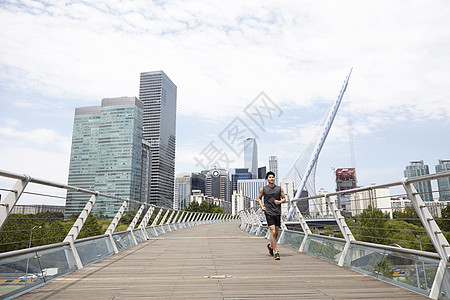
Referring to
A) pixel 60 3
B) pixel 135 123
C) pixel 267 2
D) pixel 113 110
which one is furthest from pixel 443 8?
pixel 113 110

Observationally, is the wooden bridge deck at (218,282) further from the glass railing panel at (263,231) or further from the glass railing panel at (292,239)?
the glass railing panel at (263,231)

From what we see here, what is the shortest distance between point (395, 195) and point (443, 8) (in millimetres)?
16346

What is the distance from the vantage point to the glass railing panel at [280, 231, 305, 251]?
720cm

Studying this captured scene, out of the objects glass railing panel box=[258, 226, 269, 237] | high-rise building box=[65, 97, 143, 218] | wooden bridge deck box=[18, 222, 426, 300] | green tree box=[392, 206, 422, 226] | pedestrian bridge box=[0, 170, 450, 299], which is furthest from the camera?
high-rise building box=[65, 97, 143, 218]

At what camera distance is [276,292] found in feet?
10.3

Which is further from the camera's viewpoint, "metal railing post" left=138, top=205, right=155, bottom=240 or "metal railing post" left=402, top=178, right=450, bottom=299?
"metal railing post" left=138, top=205, right=155, bottom=240

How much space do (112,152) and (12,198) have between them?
444 feet

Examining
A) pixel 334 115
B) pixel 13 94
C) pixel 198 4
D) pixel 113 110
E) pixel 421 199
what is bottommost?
pixel 421 199

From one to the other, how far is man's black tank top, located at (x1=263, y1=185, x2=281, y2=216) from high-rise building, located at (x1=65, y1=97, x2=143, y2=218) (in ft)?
395

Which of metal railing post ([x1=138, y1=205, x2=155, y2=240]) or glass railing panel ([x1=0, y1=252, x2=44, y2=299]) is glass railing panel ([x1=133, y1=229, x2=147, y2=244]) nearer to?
metal railing post ([x1=138, y1=205, x2=155, y2=240])

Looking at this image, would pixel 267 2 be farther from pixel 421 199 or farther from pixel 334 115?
pixel 334 115

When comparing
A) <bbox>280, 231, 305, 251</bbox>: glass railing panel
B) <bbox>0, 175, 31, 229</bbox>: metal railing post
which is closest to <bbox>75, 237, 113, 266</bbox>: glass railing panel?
<bbox>0, 175, 31, 229</bbox>: metal railing post

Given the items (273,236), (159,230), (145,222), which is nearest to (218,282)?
(273,236)

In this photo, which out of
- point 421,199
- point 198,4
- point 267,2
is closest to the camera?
point 421,199
